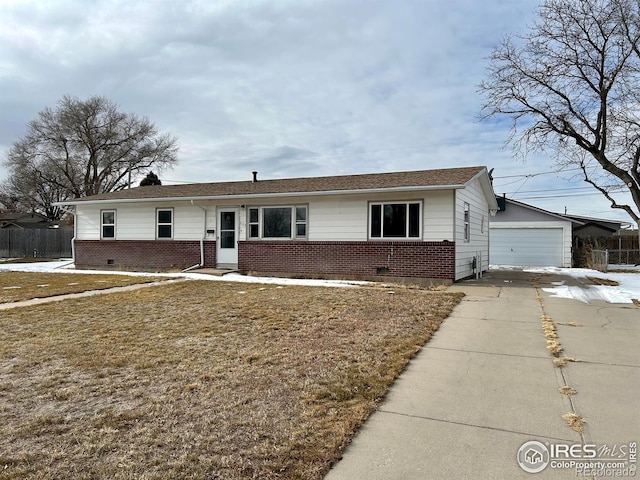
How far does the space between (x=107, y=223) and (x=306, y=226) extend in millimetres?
8632

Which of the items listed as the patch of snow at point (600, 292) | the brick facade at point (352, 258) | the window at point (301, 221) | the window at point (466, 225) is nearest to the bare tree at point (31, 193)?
the brick facade at point (352, 258)

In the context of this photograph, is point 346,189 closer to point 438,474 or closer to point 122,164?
point 438,474

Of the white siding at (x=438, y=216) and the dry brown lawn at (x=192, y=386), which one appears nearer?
the dry brown lawn at (x=192, y=386)

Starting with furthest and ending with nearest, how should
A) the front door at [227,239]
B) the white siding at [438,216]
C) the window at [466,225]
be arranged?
1. the front door at [227,239]
2. the window at [466,225]
3. the white siding at [438,216]

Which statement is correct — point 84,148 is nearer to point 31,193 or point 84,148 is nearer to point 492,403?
point 31,193

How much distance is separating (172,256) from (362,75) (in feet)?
29.9

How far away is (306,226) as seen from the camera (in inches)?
558

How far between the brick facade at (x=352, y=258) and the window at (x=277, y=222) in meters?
0.36

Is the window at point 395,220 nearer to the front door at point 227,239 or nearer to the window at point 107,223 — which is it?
the front door at point 227,239

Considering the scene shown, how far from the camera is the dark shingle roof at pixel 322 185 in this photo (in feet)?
42.0

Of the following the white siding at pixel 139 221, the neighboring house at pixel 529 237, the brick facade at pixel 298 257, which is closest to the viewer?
the brick facade at pixel 298 257

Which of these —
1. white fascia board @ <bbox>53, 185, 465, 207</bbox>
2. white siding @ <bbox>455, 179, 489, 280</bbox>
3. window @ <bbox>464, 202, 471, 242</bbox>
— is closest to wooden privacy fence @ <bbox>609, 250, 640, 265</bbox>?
white siding @ <bbox>455, 179, 489, 280</bbox>

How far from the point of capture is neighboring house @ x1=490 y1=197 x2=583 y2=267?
2192cm

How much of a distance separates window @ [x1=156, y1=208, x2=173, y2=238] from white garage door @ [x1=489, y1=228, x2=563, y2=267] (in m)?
16.0
